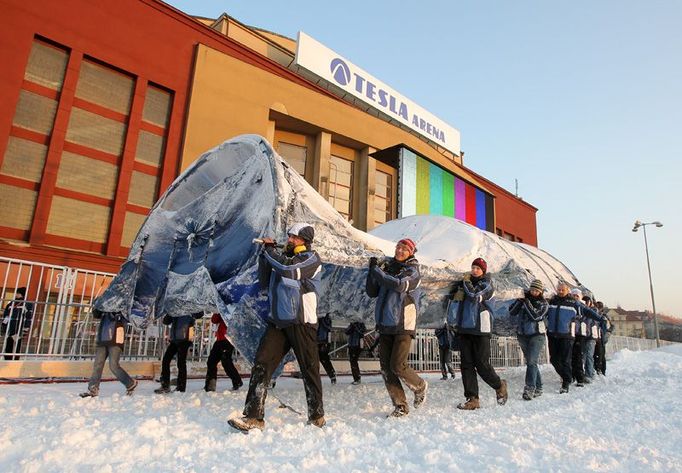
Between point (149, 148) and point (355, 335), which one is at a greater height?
point (149, 148)

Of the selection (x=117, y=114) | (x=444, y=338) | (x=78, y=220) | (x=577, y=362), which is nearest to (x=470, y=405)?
(x=577, y=362)

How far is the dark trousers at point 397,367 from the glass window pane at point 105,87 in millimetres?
17267

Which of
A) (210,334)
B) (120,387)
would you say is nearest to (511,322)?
(210,334)

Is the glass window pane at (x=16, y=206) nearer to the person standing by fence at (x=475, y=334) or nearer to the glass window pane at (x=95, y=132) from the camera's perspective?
the glass window pane at (x=95, y=132)

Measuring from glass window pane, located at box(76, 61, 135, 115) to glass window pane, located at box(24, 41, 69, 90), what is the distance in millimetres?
642

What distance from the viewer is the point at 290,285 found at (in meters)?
3.92

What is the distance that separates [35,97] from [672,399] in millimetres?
19943

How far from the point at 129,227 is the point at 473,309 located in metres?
15.7

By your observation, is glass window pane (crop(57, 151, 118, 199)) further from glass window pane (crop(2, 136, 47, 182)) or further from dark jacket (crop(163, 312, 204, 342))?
dark jacket (crop(163, 312, 204, 342))

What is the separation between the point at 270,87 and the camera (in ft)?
70.1

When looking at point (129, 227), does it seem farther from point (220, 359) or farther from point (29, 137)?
point (220, 359)

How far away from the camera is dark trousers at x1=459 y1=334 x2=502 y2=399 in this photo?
5348mm


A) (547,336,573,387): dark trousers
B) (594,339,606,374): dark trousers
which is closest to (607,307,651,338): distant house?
(594,339,606,374): dark trousers

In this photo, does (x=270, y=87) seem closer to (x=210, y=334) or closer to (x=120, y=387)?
(x=210, y=334)
